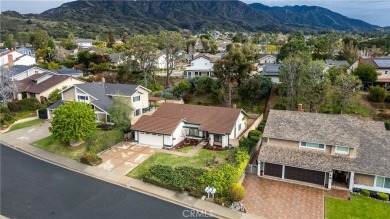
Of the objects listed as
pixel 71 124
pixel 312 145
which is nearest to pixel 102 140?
pixel 71 124

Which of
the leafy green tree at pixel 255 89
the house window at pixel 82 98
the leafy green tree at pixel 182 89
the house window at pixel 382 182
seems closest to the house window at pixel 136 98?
the house window at pixel 82 98

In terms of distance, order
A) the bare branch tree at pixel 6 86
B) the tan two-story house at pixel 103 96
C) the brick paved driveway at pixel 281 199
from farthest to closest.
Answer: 1. the bare branch tree at pixel 6 86
2. the tan two-story house at pixel 103 96
3. the brick paved driveway at pixel 281 199

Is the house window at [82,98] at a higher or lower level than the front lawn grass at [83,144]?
higher

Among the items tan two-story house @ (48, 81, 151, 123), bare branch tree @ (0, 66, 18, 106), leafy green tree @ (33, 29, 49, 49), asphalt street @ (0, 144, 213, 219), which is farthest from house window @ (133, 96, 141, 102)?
leafy green tree @ (33, 29, 49, 49)

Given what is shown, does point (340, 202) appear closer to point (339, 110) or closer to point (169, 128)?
point (169, 128)

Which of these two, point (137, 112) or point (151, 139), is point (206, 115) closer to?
point (151, 139)

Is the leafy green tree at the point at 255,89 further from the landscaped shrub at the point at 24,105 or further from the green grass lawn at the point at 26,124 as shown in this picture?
the landscaped shrub at the point at 24,105

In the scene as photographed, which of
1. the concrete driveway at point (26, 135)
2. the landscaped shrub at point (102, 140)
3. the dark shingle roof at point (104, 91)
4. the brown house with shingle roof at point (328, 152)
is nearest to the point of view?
the brown house with shingle roof at point (328, 152)

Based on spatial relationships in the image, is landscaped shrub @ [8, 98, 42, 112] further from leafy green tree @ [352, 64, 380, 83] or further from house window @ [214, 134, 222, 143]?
leafy green tree @ [352, 64, 380, 83]
